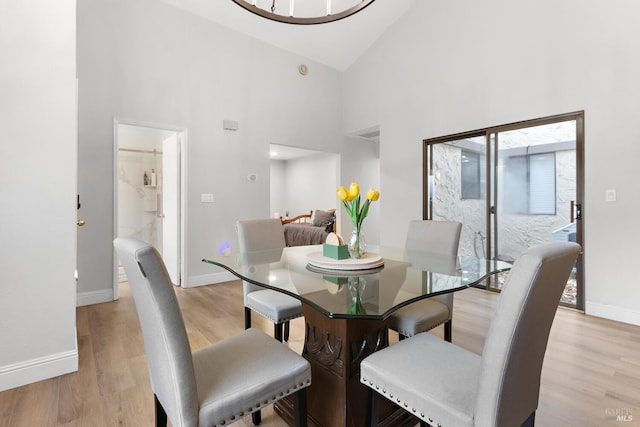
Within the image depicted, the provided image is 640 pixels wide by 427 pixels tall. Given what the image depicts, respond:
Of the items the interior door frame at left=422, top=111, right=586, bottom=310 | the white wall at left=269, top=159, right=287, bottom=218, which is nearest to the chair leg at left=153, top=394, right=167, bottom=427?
the interior door frame at left=422, top=111, right=586, bottom=310

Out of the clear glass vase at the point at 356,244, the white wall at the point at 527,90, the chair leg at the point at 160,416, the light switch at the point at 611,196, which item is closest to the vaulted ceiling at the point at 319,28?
the white wall at the point at 527,90

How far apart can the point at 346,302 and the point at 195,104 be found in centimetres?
372

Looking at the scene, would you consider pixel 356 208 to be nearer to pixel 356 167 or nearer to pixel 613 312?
pixel 613 312

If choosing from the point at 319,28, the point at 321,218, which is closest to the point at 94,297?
the point at 321,218

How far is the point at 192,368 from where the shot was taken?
95cm

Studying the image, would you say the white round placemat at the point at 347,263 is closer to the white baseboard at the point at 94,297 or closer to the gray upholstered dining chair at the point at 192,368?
the gray upholstered dining chair at the point at 192,368

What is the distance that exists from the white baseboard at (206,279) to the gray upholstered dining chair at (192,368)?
9.98 feet

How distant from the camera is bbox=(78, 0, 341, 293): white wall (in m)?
3.34

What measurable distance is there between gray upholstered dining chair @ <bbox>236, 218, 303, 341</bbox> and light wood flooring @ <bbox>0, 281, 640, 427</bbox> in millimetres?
455

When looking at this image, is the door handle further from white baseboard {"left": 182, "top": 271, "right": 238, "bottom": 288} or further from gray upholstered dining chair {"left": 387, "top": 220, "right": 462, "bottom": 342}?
white baseboard {"left": 182, "top": 271, "right": 238, "bottom": 288}

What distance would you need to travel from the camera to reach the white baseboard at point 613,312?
2773 mm

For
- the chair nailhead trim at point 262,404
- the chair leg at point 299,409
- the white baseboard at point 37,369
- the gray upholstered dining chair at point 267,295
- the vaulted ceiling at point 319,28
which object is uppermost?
the vaulted ceiling at point 319,28

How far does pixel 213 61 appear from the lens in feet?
13.5

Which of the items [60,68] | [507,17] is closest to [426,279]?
[60,68]
